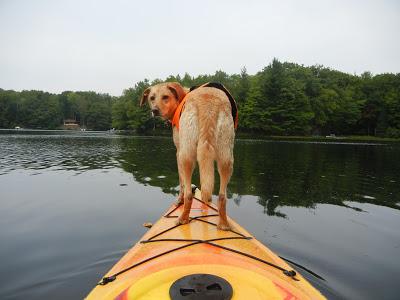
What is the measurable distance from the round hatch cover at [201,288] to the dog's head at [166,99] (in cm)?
317

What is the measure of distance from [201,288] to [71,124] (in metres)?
143

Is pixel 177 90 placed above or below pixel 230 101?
above

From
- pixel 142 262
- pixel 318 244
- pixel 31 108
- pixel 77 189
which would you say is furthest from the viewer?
pixel 31 108

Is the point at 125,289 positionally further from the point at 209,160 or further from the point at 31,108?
the point at 31,108

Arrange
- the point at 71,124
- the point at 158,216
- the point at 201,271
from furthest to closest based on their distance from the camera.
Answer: the point at 71,124 → the point at 158,216 → the point at 201,271

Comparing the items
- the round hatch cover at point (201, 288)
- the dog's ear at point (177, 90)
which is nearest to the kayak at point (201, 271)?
the round hatch cover at point (201, 288)

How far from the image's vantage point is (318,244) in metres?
7.00

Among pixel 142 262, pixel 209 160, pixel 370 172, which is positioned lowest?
pixel 370 172

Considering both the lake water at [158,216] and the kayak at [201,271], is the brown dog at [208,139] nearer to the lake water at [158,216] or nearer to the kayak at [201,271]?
the kayak at [201,271]

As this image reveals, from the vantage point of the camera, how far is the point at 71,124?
133750 millimetres

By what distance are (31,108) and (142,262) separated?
143127mm

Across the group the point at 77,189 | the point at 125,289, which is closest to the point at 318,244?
the point at 125,289

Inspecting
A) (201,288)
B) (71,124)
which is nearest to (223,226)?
(201,288)

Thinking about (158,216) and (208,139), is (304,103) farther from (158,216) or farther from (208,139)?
(208,139)
